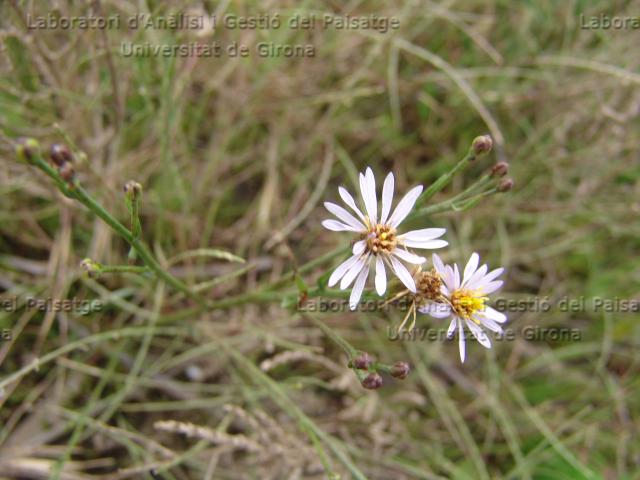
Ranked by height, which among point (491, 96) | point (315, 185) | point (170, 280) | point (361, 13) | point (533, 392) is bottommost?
point (170, 280)

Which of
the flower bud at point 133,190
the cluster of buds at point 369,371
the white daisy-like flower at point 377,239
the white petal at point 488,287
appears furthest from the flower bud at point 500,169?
the flower bud at point 133,190

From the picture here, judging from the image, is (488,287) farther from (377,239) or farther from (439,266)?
(377,239)

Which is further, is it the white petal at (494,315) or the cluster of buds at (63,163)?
the white petal at (494,315)

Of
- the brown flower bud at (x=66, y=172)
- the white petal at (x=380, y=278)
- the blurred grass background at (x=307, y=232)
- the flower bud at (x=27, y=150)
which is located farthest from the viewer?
the blurred grass background at (x=307, y=232)

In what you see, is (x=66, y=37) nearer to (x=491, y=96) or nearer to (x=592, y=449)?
(x=491, y=96)

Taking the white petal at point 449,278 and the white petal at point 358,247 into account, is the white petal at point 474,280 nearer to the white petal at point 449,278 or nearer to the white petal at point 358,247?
the white petal at point 449,278

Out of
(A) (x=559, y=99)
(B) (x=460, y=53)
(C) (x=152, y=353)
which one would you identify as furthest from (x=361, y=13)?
(C) (x=152, y=353)
